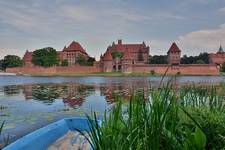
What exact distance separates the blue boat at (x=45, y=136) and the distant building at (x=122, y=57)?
66.1 meters

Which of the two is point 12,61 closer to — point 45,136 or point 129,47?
point 129,47

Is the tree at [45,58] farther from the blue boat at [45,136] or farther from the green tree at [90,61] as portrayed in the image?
the blue boat at [45,136]

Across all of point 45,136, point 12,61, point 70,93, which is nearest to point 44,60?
point 12,61

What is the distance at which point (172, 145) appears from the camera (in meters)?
2.27

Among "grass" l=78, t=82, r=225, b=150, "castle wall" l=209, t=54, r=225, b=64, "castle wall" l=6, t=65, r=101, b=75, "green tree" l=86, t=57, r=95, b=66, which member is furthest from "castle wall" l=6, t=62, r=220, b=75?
"grass" l=78, t=82, r=225, b=150

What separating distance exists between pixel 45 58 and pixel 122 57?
18.7 meters

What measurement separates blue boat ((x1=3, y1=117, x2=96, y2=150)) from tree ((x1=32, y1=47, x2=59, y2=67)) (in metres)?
72.8

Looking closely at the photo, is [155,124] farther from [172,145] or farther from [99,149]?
[99,149]

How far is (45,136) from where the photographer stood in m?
4.14

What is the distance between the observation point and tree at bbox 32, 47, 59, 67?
253 ft

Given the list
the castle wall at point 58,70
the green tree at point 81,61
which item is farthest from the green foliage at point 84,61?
the castle wall at point 58,70

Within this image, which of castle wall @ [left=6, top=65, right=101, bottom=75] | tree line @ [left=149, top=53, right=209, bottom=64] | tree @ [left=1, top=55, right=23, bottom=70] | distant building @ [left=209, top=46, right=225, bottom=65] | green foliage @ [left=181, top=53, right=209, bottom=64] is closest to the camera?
castle wall @ [left=6, top=65, right=101, bottom=75]

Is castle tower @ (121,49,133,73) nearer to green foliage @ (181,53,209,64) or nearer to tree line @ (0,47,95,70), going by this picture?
tree line @ (0,47,95,70)

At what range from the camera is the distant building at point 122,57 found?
74688 mm
